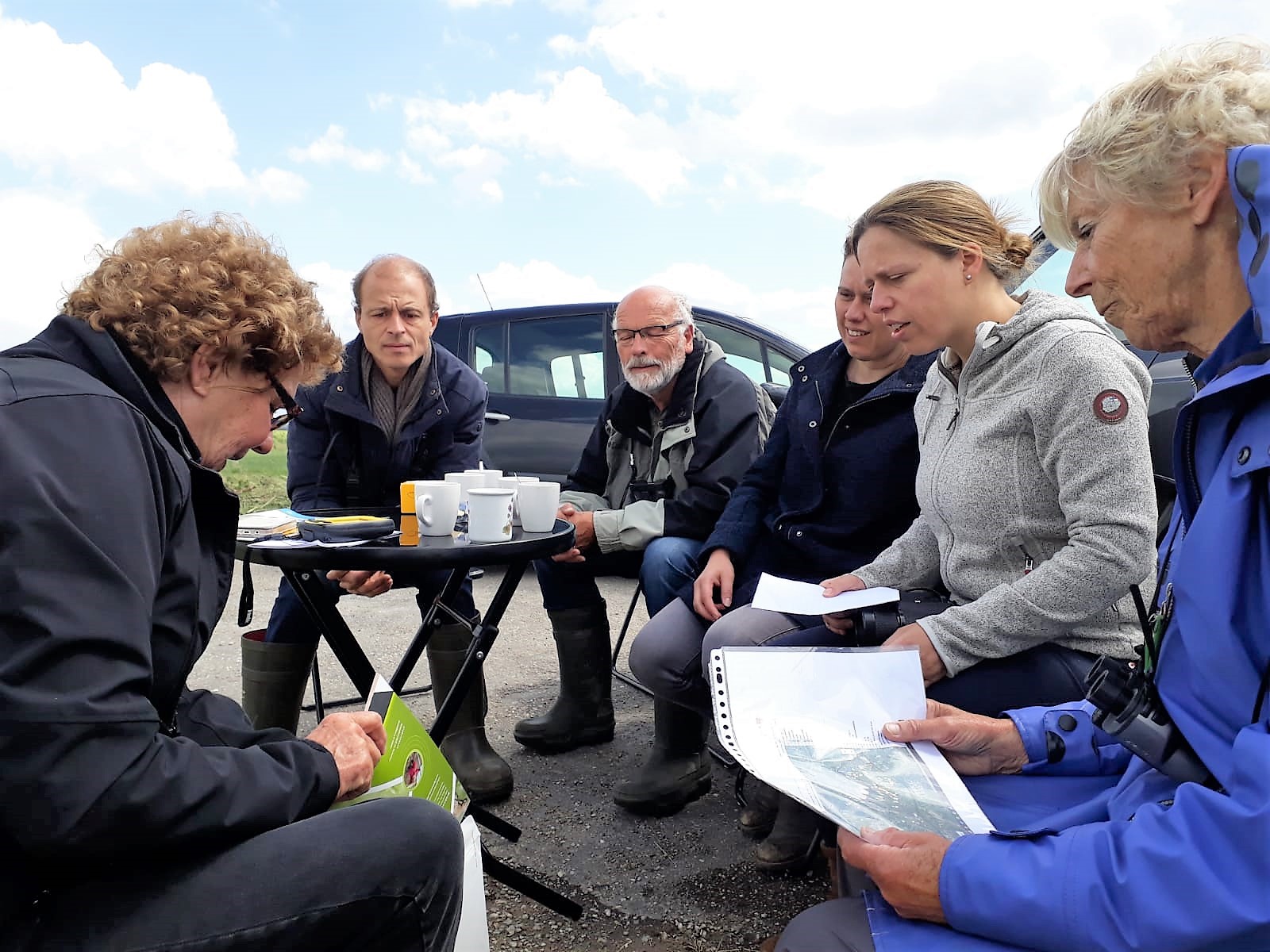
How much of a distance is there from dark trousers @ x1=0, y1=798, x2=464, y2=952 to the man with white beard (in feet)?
5.98

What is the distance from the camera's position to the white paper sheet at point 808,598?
6.57 feet

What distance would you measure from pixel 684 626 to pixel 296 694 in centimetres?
134

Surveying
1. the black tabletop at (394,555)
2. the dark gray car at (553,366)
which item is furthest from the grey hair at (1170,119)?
the dark gray car at (553,366)

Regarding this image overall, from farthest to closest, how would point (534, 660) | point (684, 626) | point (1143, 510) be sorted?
1. point (534, 660)
2. point (684, 626)
3. point (1143, 510)

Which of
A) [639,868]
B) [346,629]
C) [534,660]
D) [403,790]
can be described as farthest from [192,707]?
[534,660]

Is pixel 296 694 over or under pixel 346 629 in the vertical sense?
under

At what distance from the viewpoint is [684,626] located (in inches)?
103

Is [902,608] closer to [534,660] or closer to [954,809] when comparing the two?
[954,809]

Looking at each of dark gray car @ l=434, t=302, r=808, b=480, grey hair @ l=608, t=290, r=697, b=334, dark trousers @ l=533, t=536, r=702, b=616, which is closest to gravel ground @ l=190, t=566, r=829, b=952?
dark trousers @ l=533, t=536, r=702, b=616

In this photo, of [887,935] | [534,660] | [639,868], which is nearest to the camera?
[887,935]

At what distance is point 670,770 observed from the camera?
2.79m

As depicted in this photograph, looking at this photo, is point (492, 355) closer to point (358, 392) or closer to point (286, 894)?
point (358, 392)

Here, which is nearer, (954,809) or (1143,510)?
(954,809)

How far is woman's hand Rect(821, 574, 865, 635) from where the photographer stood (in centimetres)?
212
